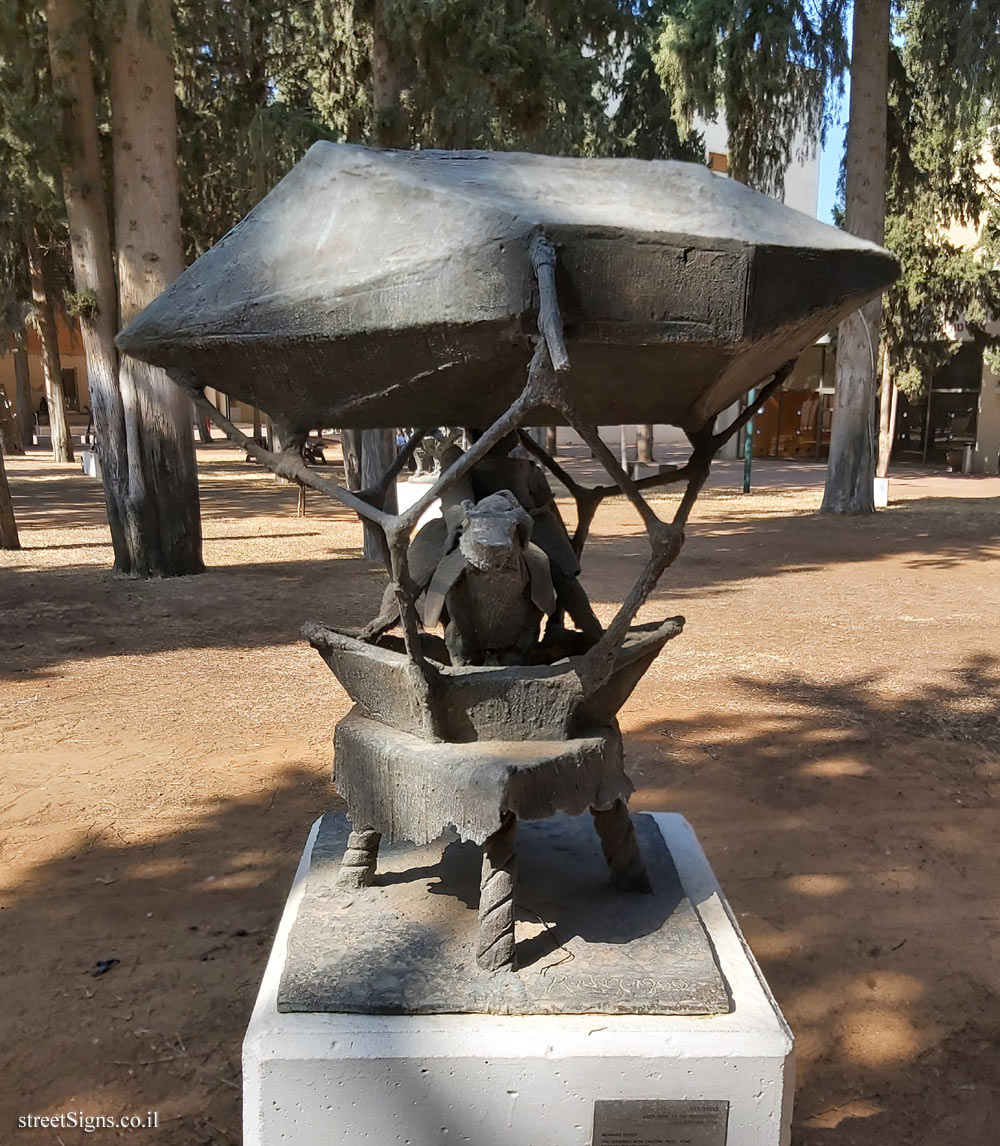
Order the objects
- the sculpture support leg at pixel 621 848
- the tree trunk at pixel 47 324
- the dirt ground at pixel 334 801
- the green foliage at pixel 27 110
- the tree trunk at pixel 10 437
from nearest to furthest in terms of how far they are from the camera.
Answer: the sculpture support leg at pixel 621 848
the dirt ground at pixel 334 801
the green foliage at pixel 27 110
the tree trunk at pixel 47 324
the tree trunk at pixel 10 437

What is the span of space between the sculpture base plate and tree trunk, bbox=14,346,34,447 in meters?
26.4

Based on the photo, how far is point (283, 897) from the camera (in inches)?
134

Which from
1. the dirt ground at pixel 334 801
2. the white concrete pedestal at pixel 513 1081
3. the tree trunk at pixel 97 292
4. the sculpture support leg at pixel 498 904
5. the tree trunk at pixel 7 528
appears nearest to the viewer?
the white concrete pedestal at pixel 513 1081

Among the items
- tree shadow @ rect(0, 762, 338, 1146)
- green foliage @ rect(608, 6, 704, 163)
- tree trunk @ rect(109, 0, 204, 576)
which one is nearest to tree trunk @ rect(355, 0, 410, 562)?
tree trunk @ rect(109, 0, 204, 576)

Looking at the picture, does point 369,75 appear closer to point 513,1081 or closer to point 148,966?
point 148,966

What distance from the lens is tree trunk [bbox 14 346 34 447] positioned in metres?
26.2

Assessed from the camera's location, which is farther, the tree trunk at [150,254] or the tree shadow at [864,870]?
the tree trunk at [150,254]

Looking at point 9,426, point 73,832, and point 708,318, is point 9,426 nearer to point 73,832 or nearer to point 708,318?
point 73,832

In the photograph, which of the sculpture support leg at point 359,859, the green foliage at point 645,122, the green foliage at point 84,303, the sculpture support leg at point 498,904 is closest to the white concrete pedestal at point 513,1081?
the sculpture support leg at point 498,904

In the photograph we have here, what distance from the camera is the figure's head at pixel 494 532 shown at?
2.20 meters

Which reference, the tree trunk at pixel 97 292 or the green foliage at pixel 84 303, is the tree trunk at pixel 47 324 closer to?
the tree trunk at pixel 97 292

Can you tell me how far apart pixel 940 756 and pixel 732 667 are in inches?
64.7

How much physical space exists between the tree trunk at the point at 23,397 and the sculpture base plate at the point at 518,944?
2635 centimetres

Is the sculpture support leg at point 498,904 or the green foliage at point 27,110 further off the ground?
the green foliage at point 27,110
